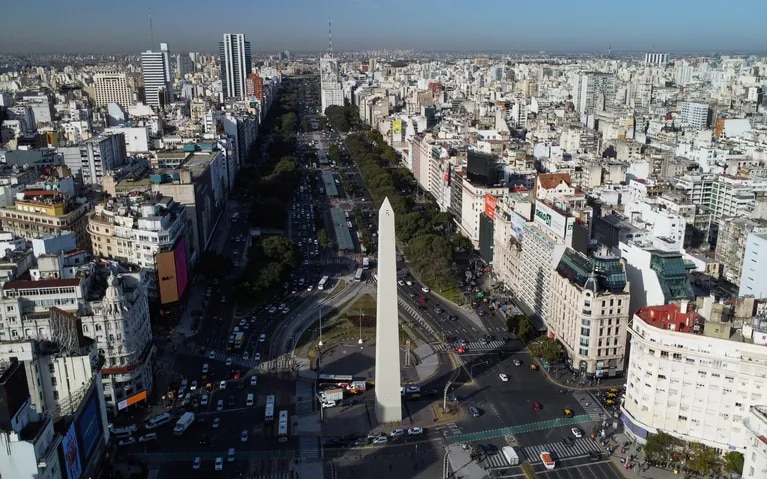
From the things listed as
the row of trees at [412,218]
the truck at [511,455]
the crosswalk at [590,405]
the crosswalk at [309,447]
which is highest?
the row of trees at [412,218]

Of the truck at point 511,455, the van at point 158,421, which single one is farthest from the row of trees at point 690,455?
the van at point 158,421

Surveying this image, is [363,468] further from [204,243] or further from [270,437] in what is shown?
[204,243]

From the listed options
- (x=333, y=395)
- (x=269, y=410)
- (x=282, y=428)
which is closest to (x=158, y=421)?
(x=269, y=410)

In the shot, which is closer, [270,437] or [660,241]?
[270,437]

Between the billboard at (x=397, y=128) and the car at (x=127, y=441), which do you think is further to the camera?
the billboard at (x=397, y=128)

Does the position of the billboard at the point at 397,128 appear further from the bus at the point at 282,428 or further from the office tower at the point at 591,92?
the bus at the point at 282,428

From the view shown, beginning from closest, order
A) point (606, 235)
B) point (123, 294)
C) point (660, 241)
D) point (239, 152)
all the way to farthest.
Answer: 1. point (123, 294)
2. point (660, 241)
3. point (606, 235)
4. point (239, 152)

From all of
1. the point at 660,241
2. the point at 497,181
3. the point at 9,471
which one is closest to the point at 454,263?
the point at 497,181

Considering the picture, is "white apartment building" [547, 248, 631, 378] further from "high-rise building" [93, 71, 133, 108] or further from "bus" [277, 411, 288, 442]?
"high-rise building" [93, 71, 133, 108]
